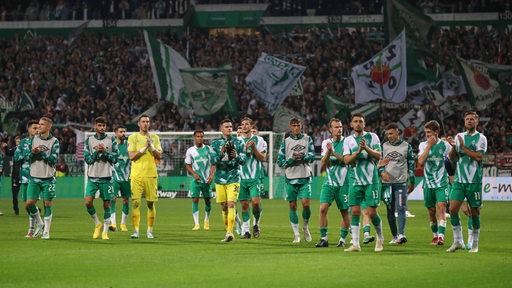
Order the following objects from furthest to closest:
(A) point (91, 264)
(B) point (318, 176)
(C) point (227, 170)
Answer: (B) point (318, 176) < (C) point (227, 170) < (A) point (91, 264)

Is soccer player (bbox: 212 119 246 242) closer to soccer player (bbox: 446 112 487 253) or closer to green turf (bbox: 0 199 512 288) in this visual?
green turf (bbox: 0 199 512 288)

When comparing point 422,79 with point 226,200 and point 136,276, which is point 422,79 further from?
point 136,276

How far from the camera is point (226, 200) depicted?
2253 centimetres

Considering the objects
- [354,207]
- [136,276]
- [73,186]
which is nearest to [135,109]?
[73,186]

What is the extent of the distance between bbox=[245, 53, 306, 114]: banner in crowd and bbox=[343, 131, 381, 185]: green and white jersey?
89.4 ft

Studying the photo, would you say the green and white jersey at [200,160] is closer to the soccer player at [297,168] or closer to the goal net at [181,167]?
the soccer player at [297,168]

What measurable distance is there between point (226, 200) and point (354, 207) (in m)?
4.53

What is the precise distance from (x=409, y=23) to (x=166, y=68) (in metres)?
11.8

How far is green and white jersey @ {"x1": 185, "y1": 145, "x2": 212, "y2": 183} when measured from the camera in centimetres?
2805

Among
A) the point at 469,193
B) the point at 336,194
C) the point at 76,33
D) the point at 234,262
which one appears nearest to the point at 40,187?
the point at 336,194

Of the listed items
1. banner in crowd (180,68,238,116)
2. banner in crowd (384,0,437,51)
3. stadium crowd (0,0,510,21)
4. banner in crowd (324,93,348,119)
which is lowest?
banner in crowd (324,93,348,119)

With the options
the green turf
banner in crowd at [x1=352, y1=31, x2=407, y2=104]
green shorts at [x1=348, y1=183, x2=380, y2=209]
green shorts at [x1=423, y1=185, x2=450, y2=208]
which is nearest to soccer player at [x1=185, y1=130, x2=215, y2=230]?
the green turf

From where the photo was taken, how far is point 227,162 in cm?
2223

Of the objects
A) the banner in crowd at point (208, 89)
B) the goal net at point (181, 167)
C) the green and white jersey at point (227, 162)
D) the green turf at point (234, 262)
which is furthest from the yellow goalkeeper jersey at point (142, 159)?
the banner in crowd at point (208, 89)
